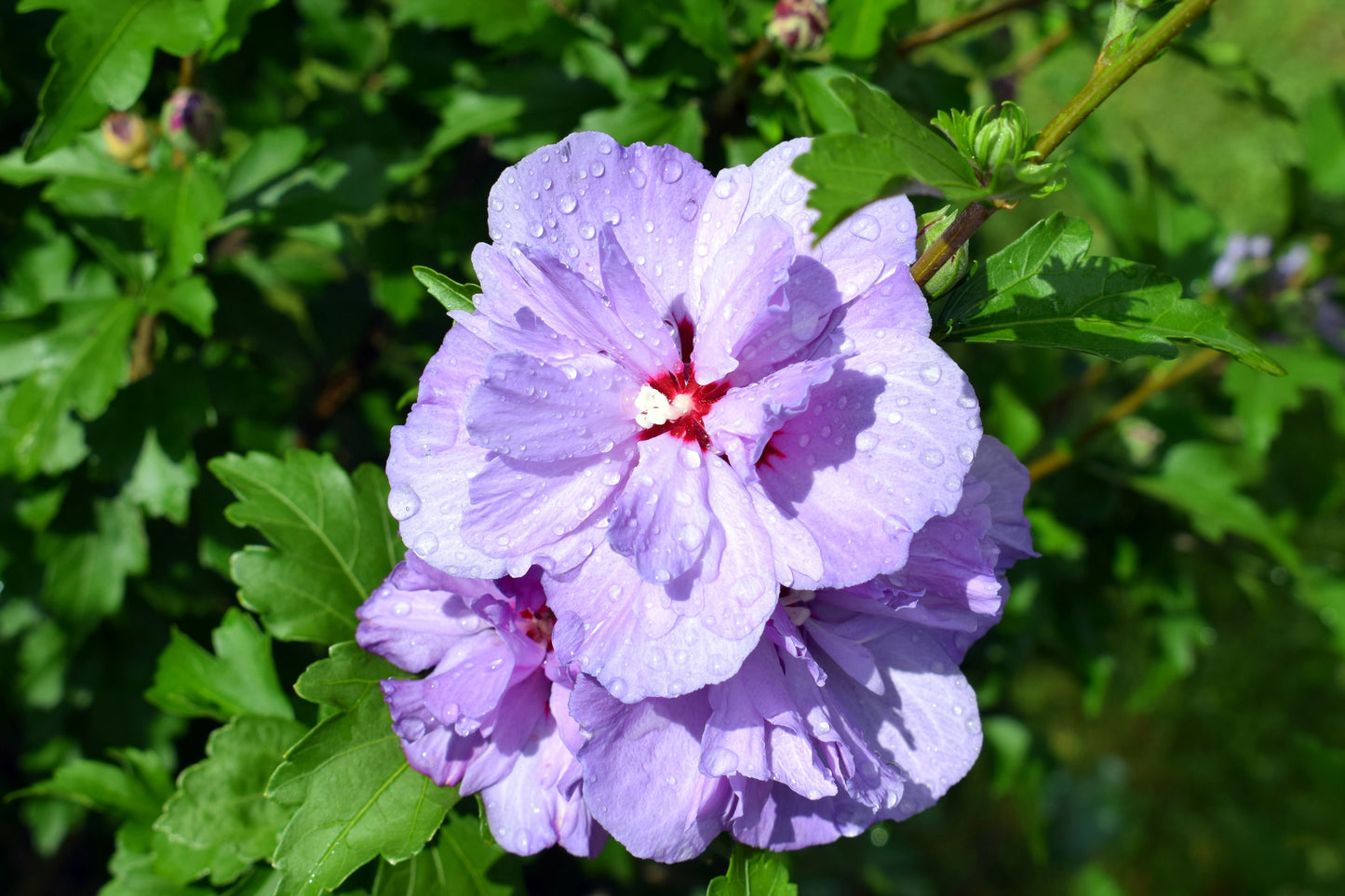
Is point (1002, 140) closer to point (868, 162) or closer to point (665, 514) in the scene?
point (868, 162)

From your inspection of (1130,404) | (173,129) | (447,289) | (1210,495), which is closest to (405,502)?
(447,289)

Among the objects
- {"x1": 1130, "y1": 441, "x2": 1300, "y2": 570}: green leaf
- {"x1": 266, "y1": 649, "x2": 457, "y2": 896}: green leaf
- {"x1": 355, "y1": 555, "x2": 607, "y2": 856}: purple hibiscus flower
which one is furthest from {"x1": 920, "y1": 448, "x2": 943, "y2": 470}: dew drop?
{"x1": 1130, "y1": 441, "x2": 1300, "y2": 570}: green leaf

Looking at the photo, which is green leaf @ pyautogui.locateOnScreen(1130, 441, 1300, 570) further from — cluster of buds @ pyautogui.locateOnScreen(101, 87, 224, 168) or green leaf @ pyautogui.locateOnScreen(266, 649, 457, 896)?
cluster of buds @ pyautogui.locateOnScreen(101, 87, 224, 168)

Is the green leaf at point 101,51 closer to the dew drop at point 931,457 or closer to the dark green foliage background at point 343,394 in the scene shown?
the dark green foliage background at point 343,394

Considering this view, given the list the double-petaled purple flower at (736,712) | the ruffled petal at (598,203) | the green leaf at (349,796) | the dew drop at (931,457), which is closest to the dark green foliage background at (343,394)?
the green leaf at (349,796)

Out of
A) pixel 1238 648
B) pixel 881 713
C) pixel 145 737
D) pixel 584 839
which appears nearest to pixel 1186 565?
pixel 1238 648

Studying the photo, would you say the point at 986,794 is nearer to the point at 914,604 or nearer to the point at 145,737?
the point at 145,737
